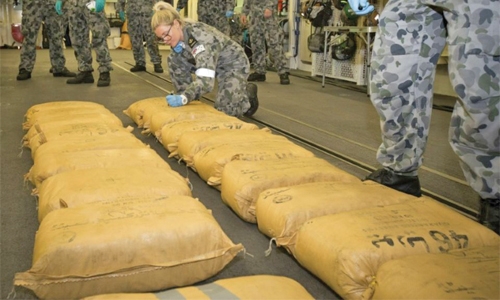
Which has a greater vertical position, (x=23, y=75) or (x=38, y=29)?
(x=38, y=29)

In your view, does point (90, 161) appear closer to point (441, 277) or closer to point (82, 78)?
point (441, 277)

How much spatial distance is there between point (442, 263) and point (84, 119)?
1.74 metres

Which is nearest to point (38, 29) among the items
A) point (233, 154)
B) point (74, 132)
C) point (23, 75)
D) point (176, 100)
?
point (23, 75)

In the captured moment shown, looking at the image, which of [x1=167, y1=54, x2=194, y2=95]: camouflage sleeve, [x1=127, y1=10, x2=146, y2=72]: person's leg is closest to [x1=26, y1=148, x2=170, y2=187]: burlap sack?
[x1=167, y1=54, x2=194, y2=95]: camouflage sleeve

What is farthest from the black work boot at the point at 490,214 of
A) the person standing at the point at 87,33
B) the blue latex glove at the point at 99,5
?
the blue latex glove at the point at 99,5

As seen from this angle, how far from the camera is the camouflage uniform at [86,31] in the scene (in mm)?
4555

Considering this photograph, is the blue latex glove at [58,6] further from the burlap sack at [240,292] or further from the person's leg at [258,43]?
the burlap sack at [240,292]

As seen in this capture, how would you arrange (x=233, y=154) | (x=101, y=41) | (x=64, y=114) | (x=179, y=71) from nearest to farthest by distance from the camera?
(x=233, y=154) < (x=64, y=114) < (x=179, y=71) < (x=101, y=41)

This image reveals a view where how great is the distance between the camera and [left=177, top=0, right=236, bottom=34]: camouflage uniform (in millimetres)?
5617

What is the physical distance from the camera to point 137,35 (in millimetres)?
5875

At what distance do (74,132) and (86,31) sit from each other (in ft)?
9.75

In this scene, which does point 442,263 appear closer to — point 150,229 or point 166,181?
point 150,229

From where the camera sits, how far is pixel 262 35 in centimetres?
539

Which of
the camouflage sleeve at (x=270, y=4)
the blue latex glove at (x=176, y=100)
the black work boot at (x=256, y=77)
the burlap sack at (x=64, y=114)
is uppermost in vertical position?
the camouflage sleeve at (x=270, y=4)
